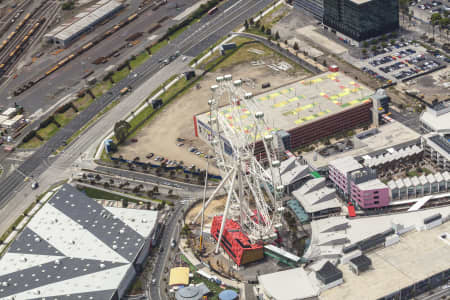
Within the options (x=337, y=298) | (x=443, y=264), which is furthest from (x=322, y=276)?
(x=443, y=264)

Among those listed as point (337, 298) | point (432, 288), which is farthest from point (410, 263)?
point (337, 298)

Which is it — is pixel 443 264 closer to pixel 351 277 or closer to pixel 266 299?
pixel 351 277

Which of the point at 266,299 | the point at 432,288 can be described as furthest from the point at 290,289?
the point at 432,288

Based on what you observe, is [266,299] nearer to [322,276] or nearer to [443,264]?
[322,276]

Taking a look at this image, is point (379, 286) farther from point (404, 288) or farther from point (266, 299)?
point (266, 299)

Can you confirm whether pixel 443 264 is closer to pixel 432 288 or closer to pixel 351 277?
pixel 432 288
